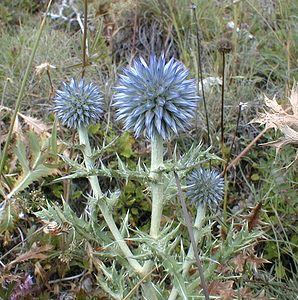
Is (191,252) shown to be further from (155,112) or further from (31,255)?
(31,255)

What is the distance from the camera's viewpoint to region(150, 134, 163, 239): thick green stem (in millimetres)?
1495

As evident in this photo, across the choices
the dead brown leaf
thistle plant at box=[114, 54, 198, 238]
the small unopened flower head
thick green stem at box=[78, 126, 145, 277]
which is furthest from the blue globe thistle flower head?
the dead brown leaf

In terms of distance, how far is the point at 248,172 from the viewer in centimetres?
284

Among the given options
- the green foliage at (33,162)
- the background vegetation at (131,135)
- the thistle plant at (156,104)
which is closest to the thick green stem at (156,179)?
the thistle plant at (156,104)

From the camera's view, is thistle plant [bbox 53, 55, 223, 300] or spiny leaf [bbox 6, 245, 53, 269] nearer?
thistle plant [bbox 53, 55, 223, 300]

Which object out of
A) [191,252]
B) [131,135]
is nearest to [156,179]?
[191,252]

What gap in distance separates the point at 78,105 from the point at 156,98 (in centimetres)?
36

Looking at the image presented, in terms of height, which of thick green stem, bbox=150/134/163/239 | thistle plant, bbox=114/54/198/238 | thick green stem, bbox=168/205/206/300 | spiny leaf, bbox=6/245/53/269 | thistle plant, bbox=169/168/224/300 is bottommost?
spiny leaf, bbox=6/245/53/269

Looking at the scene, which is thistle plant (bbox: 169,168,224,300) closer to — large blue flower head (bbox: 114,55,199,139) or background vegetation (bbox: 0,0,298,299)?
background vegetation (bbox: 0,0,298,299)

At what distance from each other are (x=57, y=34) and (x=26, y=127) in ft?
3.08

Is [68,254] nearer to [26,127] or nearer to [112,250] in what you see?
[112,250]

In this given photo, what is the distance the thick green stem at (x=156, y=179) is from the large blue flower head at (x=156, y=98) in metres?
0.03

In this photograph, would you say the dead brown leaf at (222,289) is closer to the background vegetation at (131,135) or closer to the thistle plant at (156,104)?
the background vegetation at (131,135)

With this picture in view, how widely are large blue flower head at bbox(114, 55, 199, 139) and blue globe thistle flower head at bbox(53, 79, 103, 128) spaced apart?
259mm
